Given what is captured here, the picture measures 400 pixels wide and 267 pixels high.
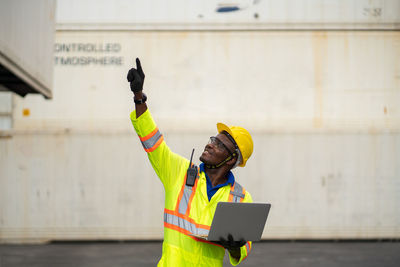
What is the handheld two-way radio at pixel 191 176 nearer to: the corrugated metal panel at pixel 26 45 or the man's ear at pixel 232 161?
the man's ear at pixel 232 161

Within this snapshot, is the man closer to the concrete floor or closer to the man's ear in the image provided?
the man's ear

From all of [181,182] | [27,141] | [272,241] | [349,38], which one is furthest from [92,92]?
[181,182]

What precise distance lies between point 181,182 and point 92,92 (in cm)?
909

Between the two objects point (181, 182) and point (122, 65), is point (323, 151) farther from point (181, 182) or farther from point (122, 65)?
point (181, 182)

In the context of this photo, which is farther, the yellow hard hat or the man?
the yellow hard hat

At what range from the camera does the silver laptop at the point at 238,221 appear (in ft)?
9.36

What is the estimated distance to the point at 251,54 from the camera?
473 inches

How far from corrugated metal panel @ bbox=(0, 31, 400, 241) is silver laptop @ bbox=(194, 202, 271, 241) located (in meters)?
8.59

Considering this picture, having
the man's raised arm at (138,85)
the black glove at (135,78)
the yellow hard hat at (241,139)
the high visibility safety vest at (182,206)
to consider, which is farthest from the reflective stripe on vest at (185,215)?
the black glove at (135,78)

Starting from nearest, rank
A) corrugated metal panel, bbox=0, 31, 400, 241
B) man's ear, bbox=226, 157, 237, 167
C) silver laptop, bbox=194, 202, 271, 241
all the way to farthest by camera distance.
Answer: silver laptop, bbox=194, 202, 271, 241 < man's ear, bbox=226, 157, 237, 167 < corrugated metal panel, bbox=0, 31, 400, 241

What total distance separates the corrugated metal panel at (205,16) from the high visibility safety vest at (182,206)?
358 inches

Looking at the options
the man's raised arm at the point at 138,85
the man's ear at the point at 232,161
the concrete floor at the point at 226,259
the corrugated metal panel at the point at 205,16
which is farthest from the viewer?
the corrugated metal panel at the point at 205,16

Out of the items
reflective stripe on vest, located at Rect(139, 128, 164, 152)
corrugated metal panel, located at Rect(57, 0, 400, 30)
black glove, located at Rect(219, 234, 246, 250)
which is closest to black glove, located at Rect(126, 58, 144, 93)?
reflective stripe on vest, located at Rect(139, 128, 164, 152)

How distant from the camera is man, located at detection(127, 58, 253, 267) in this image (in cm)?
303
